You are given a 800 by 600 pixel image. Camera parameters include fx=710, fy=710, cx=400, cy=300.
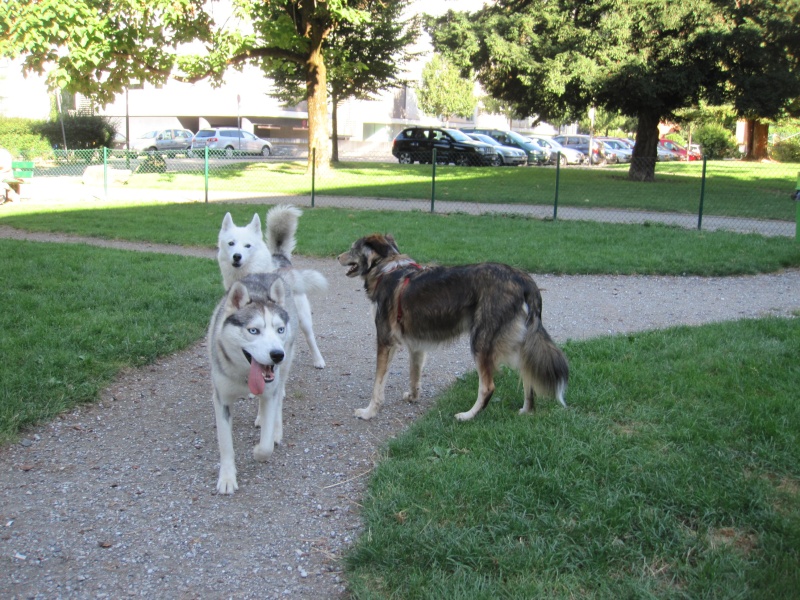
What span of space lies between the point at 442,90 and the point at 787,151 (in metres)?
25.8

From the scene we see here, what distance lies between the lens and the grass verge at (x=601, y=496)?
10.0ft

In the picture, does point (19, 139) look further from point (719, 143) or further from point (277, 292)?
point (719, 143)

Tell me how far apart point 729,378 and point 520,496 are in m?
2.41

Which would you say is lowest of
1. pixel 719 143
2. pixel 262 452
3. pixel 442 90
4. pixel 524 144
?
pixel 262 452

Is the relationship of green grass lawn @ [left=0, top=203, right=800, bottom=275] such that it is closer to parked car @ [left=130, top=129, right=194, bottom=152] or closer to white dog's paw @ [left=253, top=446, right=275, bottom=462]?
white dog's paw @ [left=253, top=446, right=275, bottom=462]

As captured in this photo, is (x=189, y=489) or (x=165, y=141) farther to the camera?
(x=165, y=141)

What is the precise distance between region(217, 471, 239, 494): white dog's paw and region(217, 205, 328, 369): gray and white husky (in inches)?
69.7

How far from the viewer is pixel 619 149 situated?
1879 inches

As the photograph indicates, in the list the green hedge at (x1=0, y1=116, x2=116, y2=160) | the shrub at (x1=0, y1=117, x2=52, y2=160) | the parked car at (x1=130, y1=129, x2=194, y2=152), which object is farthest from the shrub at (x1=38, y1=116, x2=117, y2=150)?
the parked car at (x1=130, y1=129, x2=194, y2=152)

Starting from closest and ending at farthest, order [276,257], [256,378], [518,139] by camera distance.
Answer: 1. [256,378]
2. [276,257]
3. [518,139]

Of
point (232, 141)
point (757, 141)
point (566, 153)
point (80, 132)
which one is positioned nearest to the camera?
point (80, 132)

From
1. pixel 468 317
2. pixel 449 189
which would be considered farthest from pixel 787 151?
pixel 468 317

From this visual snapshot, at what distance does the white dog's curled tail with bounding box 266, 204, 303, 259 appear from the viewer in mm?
6414

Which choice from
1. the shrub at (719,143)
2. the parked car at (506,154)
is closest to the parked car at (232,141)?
the parked car at (506,154)
